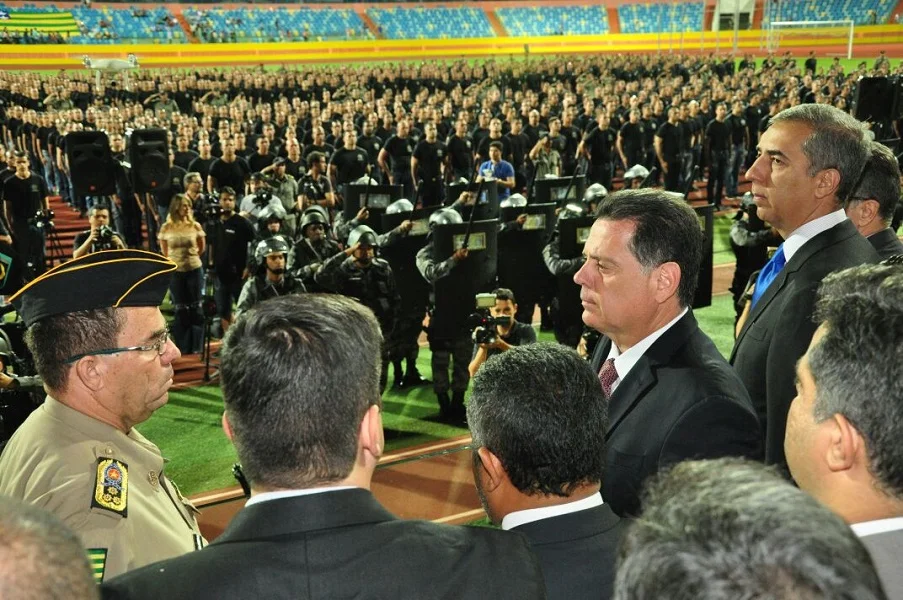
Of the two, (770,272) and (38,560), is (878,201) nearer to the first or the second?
(770,272)

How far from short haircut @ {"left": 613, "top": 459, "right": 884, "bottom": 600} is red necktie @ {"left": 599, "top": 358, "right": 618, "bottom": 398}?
6.17 ft

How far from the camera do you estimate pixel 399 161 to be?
17.7 m

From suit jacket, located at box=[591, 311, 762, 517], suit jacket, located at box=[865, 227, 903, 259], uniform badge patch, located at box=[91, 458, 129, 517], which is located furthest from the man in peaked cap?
suit jacket, located at box=[865, 227, 903, 259]

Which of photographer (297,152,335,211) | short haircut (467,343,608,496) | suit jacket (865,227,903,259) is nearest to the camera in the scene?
short haircut (467,343,608,496)

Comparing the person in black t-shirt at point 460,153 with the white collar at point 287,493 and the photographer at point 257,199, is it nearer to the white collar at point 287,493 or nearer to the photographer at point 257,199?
the photographer at point 257,199

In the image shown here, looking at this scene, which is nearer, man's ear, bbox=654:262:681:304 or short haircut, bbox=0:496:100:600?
short haircut, bbox=0:496:100:600

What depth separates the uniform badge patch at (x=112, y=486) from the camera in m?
2.29

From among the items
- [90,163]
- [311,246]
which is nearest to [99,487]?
[311,246]

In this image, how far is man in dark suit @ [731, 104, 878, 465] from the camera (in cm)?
339

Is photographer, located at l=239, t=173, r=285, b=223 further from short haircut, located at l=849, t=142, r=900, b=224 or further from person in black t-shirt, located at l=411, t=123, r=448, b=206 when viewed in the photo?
short haircut, located at l=849, t=142, r=900, b=224

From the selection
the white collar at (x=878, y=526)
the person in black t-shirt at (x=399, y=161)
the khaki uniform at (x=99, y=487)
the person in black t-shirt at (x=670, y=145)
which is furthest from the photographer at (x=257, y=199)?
the white collar at (x=878, y=526)

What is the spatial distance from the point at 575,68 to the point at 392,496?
3345 centimetres

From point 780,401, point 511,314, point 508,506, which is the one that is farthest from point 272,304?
point 511,314

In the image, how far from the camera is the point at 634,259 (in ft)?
9.86
